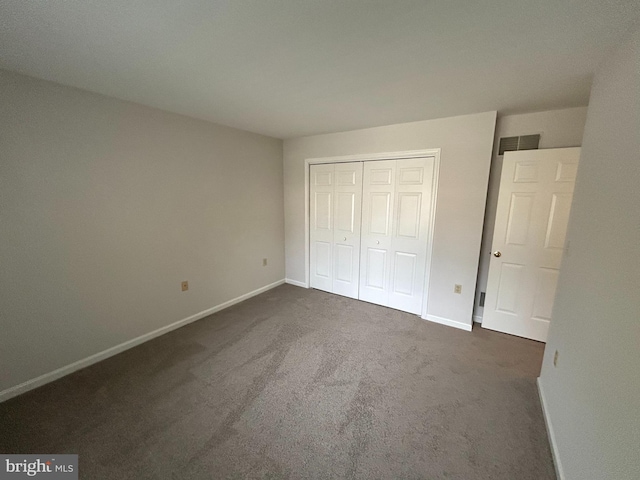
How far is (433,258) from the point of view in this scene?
9.68 ft

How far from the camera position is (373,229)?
3346 millimetres

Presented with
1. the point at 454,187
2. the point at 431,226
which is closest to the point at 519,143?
the point at 454,187

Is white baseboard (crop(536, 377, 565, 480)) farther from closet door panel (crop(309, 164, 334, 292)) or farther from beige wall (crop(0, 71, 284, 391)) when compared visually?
beige wall (crop(0, 71, 284, 391))

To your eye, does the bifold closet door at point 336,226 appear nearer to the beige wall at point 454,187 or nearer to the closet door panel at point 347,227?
the closet door panel at point 347,227

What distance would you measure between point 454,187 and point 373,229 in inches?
41.6

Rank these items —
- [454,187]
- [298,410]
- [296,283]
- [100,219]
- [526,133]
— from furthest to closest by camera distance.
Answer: [296,283], [454,187], [526,133], [100,219], [298,410]

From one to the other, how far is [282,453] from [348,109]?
2696 mm

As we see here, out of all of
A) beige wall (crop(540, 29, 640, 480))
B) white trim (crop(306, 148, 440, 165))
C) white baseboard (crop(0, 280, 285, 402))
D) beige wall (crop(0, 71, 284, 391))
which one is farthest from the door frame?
white baseboard (crop(0, 280, 285, 402))

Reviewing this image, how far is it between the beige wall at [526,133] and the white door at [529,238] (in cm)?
13

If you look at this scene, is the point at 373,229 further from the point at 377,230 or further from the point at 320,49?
the point at 320,49

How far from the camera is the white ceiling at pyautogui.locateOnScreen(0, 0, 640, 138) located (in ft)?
3.65
